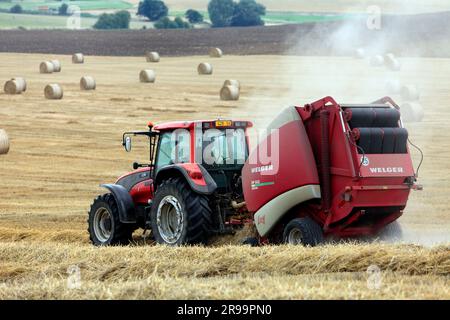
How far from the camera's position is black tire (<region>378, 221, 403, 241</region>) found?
12758 millimetres

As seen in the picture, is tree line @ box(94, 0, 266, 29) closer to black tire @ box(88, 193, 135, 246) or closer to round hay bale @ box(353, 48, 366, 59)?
round hay bale @ box(353, 48, 366, 59)

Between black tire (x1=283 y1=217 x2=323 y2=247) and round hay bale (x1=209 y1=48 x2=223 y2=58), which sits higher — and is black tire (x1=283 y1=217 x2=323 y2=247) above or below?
below

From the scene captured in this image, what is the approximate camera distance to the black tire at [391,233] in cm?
1276

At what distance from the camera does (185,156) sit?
13328 millimetres

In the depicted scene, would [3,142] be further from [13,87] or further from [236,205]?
[236,205]

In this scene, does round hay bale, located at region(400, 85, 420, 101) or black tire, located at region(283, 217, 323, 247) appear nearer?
black tire, located at region(283, 217, 323, 247)

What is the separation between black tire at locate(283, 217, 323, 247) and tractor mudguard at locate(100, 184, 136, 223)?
8.51ft

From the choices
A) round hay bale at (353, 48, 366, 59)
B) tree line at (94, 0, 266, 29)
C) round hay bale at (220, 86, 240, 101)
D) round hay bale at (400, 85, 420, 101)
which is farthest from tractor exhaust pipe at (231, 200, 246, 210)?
tree line at (94, 0, 266, 29)

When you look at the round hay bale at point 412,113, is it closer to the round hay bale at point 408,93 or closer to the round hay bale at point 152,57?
the round hay bale at point 408,93

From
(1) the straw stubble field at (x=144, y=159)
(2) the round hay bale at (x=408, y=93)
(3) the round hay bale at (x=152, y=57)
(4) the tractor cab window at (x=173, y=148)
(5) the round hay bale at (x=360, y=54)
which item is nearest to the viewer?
(1) the straw stubble field at (x=144, y=159)

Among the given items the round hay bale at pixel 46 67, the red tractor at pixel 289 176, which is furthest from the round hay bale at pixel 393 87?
the red tractor at pixel 289 176

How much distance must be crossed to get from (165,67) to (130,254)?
41617mm

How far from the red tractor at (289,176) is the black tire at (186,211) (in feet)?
0.04

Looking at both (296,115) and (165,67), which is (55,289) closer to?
(296,115)
